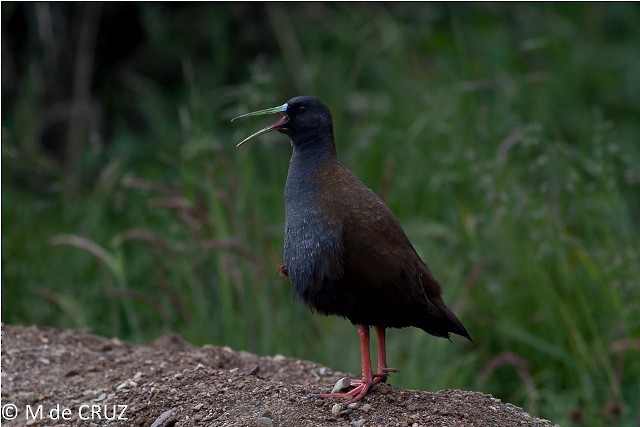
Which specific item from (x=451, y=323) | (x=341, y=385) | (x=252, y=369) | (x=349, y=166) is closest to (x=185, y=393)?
(x=252, y=369)

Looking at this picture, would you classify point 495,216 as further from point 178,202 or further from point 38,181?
point 38,181

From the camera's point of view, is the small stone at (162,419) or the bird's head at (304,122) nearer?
the small stone at (162,419)

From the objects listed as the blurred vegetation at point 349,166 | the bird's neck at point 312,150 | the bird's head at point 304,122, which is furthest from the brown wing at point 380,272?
the blurred vegetation at point 349,166

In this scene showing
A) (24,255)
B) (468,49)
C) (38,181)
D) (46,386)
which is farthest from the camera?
(468,49)

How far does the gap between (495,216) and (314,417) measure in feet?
10.8

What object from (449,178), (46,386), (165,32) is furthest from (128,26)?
(46,386)

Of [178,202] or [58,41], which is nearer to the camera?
[178,202]

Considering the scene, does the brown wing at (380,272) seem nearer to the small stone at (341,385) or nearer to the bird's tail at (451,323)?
the bird's tail at (451,323)

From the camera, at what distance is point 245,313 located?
643 centimetres

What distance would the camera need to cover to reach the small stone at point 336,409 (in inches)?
167

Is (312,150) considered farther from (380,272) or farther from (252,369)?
(252,369)

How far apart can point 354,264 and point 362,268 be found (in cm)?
4

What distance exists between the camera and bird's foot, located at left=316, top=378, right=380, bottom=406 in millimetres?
4352

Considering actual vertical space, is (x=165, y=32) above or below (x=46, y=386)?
above
